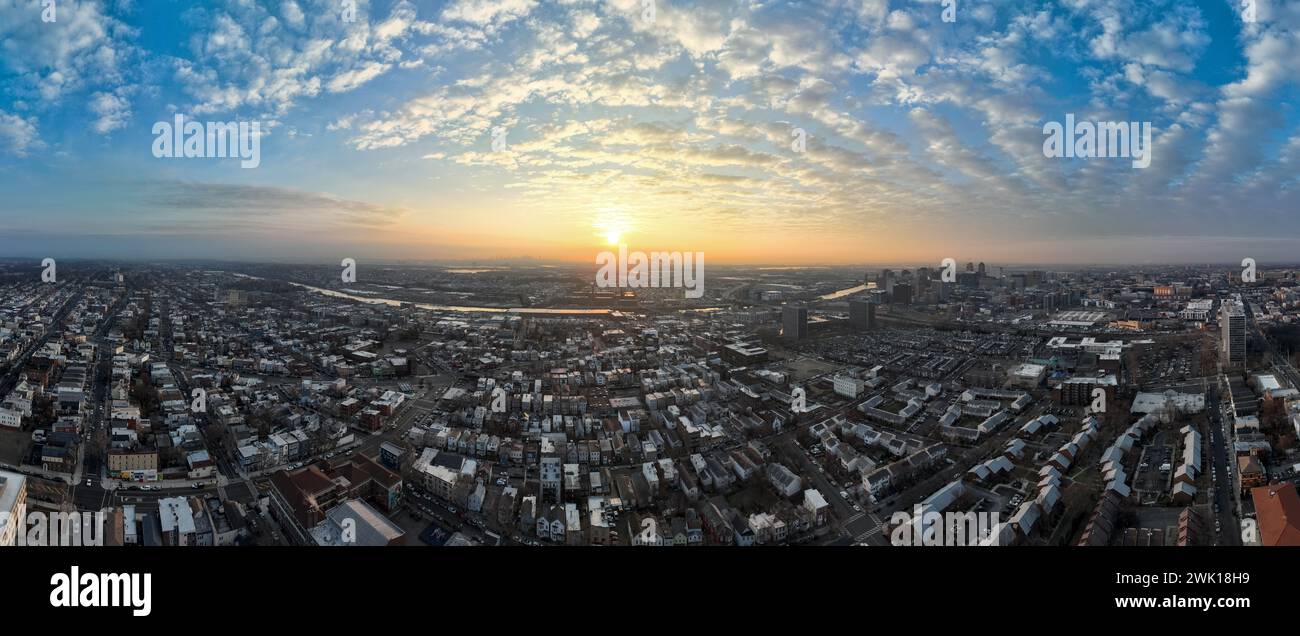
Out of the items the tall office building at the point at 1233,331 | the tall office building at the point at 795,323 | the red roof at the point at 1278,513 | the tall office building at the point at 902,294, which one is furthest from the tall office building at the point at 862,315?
the red roof at the point at 1278,513

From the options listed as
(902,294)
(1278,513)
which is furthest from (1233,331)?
(902,294)

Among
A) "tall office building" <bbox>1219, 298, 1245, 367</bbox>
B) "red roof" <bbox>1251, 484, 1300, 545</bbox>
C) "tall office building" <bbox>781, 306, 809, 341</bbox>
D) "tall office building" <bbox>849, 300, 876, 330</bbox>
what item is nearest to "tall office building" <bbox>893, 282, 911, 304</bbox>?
"tall office building" <bbox>849, 300, 876, 330</bbox>

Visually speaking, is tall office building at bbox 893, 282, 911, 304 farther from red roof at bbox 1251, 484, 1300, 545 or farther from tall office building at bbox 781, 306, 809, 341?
red roof at bbox 1251, 484, 1300, 545

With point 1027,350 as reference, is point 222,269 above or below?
above
